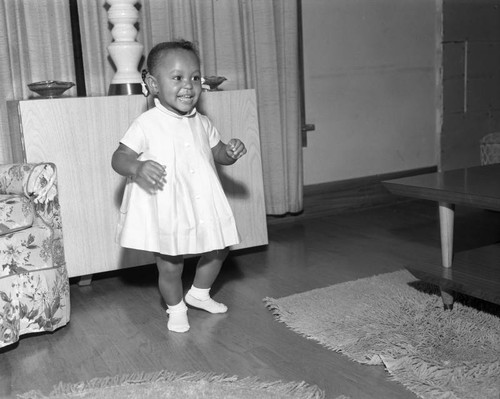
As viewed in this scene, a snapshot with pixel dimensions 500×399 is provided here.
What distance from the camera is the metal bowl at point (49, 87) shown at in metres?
2.32

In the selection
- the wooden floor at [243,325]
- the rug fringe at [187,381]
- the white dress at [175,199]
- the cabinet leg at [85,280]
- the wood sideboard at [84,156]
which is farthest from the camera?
the cabinet leg at [85,280]

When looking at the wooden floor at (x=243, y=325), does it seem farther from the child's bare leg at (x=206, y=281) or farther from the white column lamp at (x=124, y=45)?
the white column lamp at (x=124, y=45)

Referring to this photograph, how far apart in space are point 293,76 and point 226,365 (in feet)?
6.12

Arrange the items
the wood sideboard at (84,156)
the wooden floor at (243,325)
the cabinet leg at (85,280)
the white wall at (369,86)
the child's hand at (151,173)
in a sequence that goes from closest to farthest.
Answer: the wooden floor at (243,325), the child's hand at (151,173), the wood sideboard at (84,156), the cabinet leg at (85,280), the white wall at (369,86)

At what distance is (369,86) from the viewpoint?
12.1 ft

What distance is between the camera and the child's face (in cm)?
189

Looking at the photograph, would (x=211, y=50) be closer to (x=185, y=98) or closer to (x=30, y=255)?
(x=185, y=98)

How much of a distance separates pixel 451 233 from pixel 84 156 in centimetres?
131

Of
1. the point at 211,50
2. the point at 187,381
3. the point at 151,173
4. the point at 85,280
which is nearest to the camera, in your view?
the point at 187,381

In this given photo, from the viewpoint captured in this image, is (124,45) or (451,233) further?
(124,45)

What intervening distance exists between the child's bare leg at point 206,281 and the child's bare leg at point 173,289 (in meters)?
0.13

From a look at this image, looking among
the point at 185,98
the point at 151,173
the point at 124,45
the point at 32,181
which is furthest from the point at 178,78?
the point at 124,45

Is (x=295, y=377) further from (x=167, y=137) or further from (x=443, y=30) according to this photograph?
(x=443, y=30)

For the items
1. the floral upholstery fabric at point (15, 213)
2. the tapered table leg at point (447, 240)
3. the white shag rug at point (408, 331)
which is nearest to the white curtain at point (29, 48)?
the floral upholstery fabric at point (15, 213)
